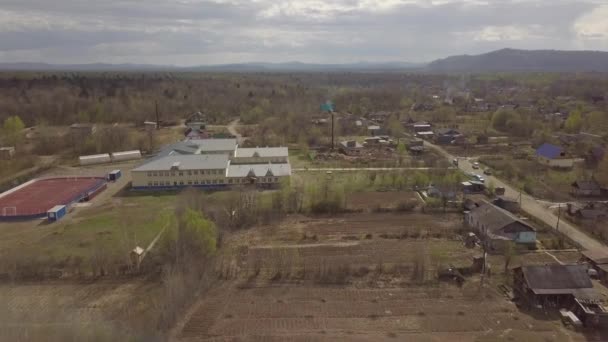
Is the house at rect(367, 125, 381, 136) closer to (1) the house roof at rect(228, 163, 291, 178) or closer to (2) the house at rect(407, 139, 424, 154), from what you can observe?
(2) the house at rect(407, 139, 424, 154)

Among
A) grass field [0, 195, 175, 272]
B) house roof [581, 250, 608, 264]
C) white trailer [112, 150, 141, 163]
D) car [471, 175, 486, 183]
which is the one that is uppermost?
white trailer [112, 150, 141, 163]

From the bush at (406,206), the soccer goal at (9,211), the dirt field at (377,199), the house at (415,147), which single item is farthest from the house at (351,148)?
the soccer goal at (9,211)

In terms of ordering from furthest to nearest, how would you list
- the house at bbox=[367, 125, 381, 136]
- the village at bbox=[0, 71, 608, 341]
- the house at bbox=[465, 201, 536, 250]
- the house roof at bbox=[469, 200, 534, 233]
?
the house at bbox=[367, 125, 381, 136]
the house roof at bbox=[469, 200, 534, 233]
the house at bbox=[465, 201, 536, 250]
the village at bbox=[0, 71, 608, 341]

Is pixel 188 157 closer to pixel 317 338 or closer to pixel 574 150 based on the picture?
pixel 317 338

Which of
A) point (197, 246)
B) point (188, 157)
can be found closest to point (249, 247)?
point (197, 246)

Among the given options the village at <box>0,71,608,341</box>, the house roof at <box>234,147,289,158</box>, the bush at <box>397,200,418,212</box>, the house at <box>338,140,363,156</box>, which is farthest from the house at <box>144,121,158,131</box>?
the bush at <box>397,200,418,212</box>

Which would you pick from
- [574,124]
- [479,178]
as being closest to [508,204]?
[479,178]

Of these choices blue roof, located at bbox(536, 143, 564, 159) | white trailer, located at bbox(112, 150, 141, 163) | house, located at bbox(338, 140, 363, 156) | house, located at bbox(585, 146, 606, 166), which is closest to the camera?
house, located at bbox(585, 146, 606, 166)
